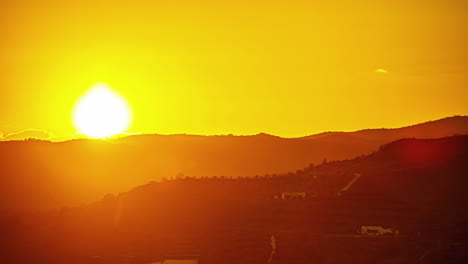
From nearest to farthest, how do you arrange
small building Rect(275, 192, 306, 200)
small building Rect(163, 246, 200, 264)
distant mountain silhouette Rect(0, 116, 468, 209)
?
small building Rect(163, 246, 200, 264) → small building Rect(275, 192, 306, 200) → distant mountain silhouette Rect(0, 116, 468, 209)

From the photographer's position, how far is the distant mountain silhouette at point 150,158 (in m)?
101

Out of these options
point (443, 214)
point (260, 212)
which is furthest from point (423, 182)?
point (260, 212)

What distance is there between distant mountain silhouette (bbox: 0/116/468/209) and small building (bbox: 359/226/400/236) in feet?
131

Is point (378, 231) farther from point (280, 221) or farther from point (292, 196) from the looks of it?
point (292, 196)

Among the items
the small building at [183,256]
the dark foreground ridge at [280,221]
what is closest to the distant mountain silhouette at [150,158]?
the dark foreground ridge at [280,221]

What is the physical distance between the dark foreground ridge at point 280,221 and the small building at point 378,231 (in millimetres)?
56

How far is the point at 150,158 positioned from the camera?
379ft

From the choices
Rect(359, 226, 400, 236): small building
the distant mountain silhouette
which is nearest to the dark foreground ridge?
Rect(359, 226, 400, 236): small building

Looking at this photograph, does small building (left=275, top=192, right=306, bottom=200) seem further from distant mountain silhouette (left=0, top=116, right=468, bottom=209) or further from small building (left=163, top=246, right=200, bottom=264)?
distant mountain silhouette (left=0, top=116, right=468, bottom=209)

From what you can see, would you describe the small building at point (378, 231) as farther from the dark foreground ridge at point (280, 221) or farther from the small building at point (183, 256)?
the small building at point (183, 256)

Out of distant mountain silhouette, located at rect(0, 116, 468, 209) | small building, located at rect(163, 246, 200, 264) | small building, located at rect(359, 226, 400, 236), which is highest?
distant mountain silhouette, located at rect(0, 116, 468, 209)

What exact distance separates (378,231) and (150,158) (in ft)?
194

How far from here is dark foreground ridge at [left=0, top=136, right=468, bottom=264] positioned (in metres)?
56.8

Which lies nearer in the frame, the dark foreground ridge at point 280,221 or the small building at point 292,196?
the dark foreground ridge at point 280,221
